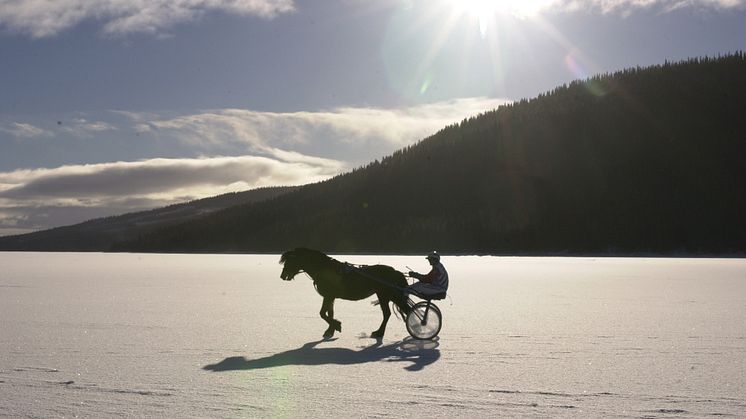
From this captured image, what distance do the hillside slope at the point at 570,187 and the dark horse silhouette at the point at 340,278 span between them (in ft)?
455

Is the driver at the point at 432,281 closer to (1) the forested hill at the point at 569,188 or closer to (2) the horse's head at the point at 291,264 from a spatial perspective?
(2) the horse's head at the point at 291,264

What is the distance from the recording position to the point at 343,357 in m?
12.2

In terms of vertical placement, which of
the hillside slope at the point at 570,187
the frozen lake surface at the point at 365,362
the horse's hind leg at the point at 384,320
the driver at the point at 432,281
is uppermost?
the hillside slope at the point at 570,187

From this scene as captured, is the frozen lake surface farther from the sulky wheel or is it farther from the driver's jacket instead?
the driver's jacket

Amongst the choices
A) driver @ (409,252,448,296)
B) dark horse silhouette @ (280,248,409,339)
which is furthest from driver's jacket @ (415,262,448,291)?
dark horse silhouette @ (280,248,409,339)

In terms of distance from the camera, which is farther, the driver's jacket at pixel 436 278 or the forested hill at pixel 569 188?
the forested hill at pixel 569 188

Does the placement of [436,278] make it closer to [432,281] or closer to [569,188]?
[432,281]

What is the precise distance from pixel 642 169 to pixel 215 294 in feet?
522

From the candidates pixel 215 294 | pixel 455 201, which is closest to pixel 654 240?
pixel 455 201

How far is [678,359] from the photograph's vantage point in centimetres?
1170

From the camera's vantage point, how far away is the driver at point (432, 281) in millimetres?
14156

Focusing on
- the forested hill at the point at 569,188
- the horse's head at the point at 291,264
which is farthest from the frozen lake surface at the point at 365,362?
the forested hill at the point at 569,188

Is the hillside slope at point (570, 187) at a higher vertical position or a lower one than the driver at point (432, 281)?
higher

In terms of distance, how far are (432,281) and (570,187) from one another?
161528 millimetres
